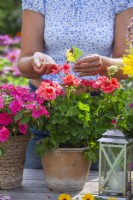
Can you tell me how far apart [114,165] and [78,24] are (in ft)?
2.49

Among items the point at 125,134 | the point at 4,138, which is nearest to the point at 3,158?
the point at 4,138

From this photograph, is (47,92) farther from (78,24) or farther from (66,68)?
(78,24)

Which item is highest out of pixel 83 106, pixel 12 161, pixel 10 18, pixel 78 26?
pixel 10 18

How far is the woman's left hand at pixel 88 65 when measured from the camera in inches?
89.4

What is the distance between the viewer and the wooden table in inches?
84.0

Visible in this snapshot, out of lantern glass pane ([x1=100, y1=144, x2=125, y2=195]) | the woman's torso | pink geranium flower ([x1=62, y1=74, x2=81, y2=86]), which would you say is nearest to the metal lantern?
lantern glass pane ([x1=100, y1=144, x2=125, y2=195])

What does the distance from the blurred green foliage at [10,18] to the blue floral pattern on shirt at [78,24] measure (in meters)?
9.32

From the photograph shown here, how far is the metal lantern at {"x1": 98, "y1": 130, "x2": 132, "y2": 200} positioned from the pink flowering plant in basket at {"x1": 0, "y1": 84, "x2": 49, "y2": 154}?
0.24m

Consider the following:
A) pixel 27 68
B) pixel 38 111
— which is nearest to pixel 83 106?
pixel 38 111

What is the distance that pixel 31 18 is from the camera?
104 inches

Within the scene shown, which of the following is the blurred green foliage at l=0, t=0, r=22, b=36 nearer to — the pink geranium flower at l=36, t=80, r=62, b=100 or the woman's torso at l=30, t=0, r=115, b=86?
the woman's torso at l=30, t=0, r=115, b=86

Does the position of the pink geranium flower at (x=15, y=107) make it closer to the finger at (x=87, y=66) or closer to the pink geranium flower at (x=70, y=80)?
the pink geranium flower at (x=70, y=80)

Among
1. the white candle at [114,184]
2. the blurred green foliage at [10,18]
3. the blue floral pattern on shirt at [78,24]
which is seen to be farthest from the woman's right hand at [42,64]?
the blurred green foliage at [10,18]

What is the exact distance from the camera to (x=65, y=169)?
2160mm
